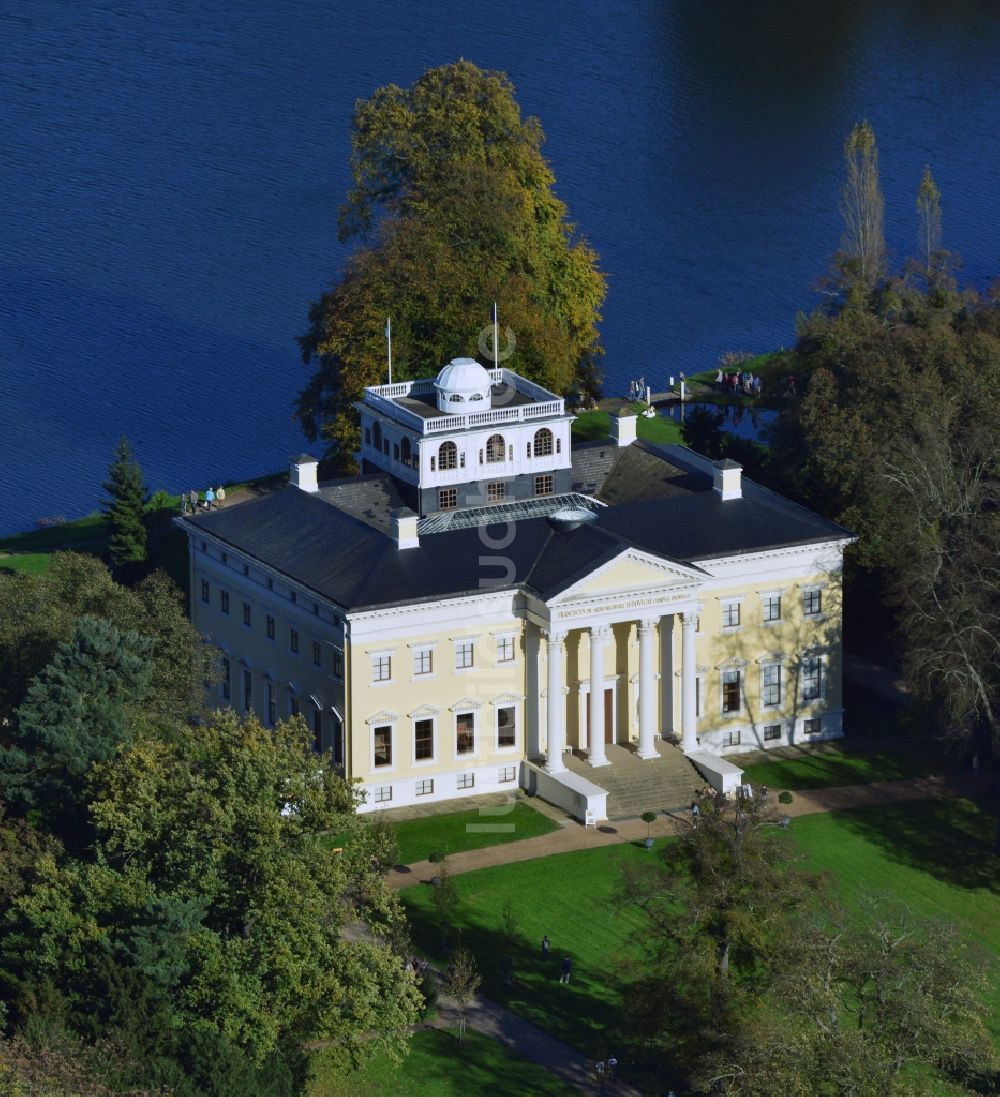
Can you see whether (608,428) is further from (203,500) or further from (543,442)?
(543,442)

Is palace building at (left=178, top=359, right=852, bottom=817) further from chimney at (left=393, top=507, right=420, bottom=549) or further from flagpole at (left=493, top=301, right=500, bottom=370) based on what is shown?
flagpole at (left=493, top=301, right=500, bottom=370)

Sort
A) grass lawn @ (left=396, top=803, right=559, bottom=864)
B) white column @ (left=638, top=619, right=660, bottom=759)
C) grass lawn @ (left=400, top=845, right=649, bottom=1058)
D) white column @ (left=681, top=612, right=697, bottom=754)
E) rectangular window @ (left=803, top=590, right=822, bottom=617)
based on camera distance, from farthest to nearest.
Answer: rectangular window @ (left=803, top=590, right=822, bottom=617) → white column @ (left=681, top=612, right=697, bottom=754) → white column @ (left=638, top=619, right=660, bottom=759) → grass lawn @ (left=396, top=803, right=559, bottom=864) → grass lawn @ (left=400, top=845, right=649, bottom=1058)

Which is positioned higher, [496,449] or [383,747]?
[496,449]

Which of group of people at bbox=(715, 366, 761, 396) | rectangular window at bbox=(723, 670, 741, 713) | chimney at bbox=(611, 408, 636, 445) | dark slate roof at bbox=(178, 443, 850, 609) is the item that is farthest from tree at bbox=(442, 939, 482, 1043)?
group of people at bbox=(715, 366, 761, 396)

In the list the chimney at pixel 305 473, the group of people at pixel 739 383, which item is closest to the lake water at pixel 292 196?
the group of people at pixel 739 383

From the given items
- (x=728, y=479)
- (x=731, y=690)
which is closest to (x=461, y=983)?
(x=731, y=690)

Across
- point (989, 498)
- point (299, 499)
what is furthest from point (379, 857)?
point (989, 498)

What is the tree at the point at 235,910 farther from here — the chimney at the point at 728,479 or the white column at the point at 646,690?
the chimney at the point at 728,479
